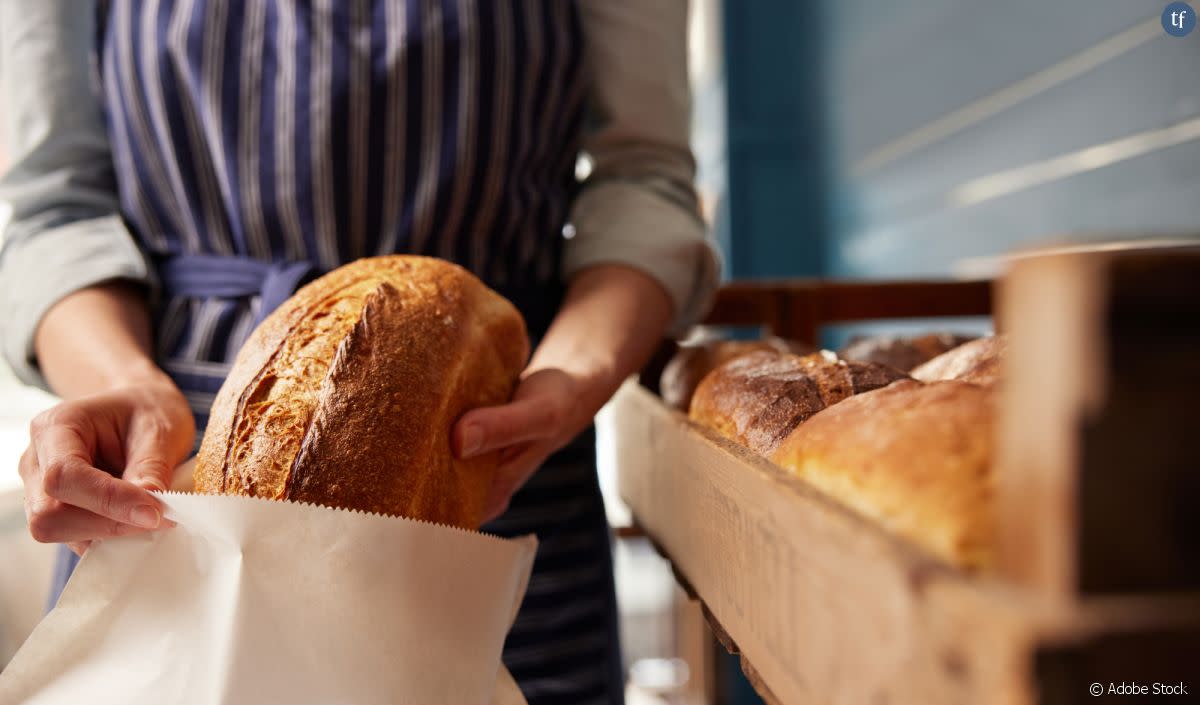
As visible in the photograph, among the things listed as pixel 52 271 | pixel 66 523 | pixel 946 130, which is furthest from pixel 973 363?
pixel 946 130

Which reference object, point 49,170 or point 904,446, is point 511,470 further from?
point 49,170

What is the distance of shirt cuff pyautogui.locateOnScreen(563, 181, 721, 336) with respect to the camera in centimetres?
116

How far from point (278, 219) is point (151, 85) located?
0.23 meters

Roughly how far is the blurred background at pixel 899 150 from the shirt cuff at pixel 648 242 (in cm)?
54

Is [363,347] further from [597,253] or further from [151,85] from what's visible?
[151,85]

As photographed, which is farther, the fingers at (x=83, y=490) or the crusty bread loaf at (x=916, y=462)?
the fingers at (x=83, y=490)

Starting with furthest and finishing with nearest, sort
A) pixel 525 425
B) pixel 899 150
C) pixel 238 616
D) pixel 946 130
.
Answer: pixel 899 150 → pixel 946 130 → pixel 525 425 → pixel 238 616

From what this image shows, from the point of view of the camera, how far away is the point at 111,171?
50.5 inches

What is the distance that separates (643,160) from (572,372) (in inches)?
18.1

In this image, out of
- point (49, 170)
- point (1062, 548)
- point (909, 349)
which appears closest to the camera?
point (1062, 548)

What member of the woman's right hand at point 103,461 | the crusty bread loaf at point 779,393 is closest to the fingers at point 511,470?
the crusty bread loaf at point 779,393

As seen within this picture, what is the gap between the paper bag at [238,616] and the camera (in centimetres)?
59

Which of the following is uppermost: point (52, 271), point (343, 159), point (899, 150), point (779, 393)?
point (899, 150)

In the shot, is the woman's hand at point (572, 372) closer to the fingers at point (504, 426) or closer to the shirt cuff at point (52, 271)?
the fingers at point (504, 426)
